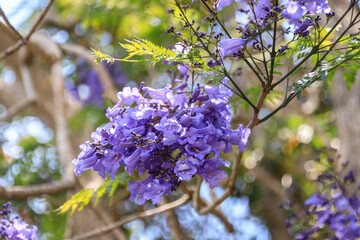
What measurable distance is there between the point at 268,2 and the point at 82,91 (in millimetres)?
4378

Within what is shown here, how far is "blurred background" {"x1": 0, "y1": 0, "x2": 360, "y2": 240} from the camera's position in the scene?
174 inches

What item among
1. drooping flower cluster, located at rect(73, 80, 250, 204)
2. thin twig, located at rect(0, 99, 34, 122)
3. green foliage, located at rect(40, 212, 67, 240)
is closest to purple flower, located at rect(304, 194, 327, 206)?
drooping flower cluster, located at rect(73, 80, 250, 204)

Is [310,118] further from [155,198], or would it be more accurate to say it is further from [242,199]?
[155,198]

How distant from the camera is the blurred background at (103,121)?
4410 mm

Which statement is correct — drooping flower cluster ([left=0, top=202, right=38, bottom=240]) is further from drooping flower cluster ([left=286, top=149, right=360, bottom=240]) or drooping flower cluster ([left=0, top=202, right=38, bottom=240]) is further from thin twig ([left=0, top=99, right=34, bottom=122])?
thin twig ([left=0, top=99, right=34, bottom=122])

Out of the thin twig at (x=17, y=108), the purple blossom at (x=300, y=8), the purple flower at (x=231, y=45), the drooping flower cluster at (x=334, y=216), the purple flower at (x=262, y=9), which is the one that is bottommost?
the thin twig at (x=17, y=108)

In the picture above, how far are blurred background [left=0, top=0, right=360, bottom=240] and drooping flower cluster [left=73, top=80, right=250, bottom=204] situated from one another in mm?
2413

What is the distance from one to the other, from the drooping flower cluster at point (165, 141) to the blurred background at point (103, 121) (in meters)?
2.41

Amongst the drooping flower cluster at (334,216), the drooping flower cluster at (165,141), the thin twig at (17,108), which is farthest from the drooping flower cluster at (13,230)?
the thin twig at (17,108)

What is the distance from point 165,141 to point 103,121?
2.58 metres

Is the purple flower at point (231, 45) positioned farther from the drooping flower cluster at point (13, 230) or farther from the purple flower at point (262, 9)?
the drooping flower cluster at point (13, 230)

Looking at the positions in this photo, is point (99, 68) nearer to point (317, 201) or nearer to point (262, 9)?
point (317, 201)

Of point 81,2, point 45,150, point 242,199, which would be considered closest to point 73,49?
point 81,2

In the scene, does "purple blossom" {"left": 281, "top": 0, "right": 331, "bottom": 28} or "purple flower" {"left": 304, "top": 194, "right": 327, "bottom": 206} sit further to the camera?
"purple flower" {"left": 304, "top": 194, "right": 327, "bottom": 206}
